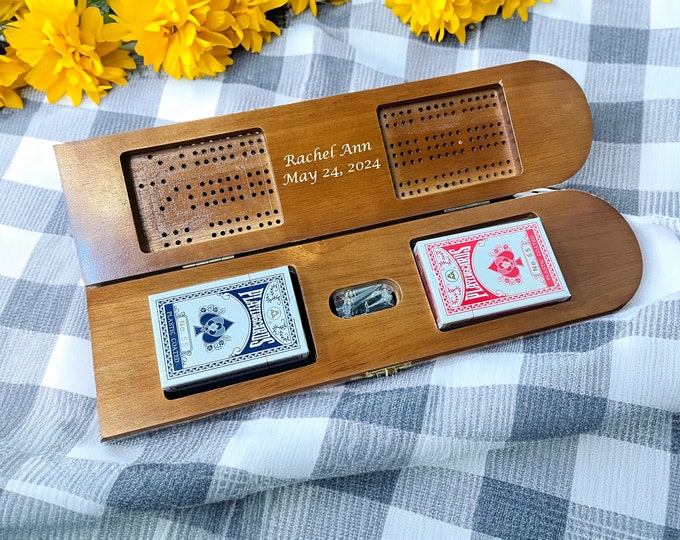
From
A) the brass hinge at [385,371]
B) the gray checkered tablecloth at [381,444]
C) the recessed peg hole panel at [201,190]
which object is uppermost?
the recessed peg hole panel at [201,190]

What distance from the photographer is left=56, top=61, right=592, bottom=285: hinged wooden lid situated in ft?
2.70

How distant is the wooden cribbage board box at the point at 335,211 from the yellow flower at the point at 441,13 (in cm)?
15

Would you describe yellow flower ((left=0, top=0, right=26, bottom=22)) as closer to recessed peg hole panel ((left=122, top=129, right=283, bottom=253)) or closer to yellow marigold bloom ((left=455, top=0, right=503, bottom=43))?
recessed peg hole panel ((left=122, top=129, right=283, bottom=253))

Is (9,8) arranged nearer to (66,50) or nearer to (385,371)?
(66,50)

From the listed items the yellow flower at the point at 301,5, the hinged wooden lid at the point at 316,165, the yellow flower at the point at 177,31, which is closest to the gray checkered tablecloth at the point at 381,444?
the hinged wooden lid at the point at 316,165

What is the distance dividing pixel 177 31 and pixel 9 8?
266mm

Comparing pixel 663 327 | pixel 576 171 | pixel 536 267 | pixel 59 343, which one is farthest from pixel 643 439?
pixel 59 343

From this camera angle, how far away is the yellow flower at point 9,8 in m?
0.94

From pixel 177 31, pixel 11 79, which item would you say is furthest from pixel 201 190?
pixel 11 79

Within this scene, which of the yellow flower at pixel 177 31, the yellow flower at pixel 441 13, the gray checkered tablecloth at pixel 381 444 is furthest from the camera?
the yellow flower at pixel 441 13

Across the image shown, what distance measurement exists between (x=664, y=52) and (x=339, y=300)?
726 millimetres

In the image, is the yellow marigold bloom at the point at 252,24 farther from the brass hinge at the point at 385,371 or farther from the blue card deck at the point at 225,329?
the brass hinge at the point at 385,371

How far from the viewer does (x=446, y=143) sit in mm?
903

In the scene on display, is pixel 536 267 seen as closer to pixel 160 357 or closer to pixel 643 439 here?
pixel 643 439
